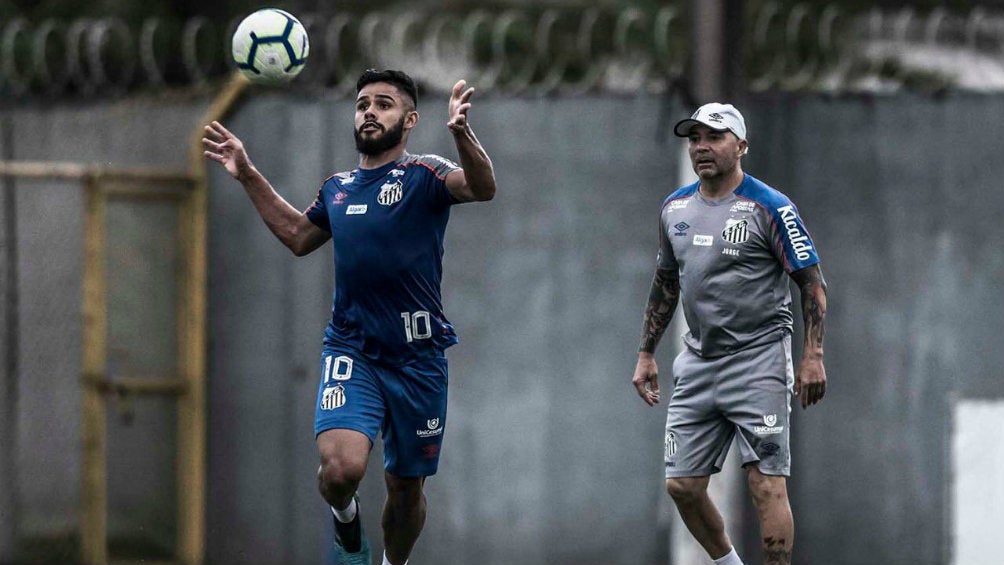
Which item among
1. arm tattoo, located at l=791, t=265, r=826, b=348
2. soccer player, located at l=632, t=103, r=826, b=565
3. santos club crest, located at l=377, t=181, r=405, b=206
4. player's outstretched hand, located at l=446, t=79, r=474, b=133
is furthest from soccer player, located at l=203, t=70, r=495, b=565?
arm tattoo, located at l=791, t=265, r=826, b=348

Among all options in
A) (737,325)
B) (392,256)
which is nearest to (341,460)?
(392,256)

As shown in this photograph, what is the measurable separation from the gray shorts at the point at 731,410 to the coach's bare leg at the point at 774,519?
0.06 meters

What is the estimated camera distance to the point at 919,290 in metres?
10.2

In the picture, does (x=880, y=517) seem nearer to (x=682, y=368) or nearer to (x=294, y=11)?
(x=682, y=368)

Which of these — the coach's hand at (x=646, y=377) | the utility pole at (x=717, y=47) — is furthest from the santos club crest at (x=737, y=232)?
the utility pole at (x=717, y=47)

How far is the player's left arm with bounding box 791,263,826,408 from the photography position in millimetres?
7793

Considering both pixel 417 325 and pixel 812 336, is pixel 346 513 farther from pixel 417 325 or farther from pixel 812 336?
pixel 812 336

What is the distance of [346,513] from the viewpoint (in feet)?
26.1

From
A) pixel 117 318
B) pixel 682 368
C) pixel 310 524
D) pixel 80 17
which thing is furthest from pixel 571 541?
pixel 80 17

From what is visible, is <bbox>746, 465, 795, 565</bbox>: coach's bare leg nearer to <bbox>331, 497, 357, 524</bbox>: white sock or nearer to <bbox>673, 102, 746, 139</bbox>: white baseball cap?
<bbox>673, 102, 746, 139</bbox>: white baseball cap

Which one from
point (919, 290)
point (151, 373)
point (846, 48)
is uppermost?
point (846, 48)

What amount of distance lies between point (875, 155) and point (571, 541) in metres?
2.98

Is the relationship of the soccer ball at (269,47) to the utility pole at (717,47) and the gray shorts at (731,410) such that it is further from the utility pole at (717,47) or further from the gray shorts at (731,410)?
the utility pole at (717,47)

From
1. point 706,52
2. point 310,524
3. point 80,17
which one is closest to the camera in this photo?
point 706,52
